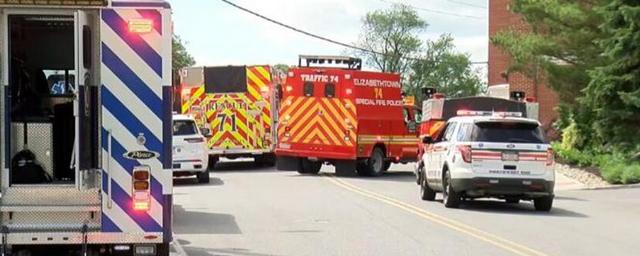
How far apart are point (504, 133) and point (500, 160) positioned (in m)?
0.52

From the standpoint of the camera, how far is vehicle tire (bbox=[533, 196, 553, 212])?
17719mm

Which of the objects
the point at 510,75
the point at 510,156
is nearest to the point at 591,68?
the point at 510,156

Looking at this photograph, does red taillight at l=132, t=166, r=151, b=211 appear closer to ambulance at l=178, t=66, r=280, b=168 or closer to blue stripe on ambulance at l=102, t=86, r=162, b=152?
blue stripe on ambulance at l=102, t=86, r=162, b=152

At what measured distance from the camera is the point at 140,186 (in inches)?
304

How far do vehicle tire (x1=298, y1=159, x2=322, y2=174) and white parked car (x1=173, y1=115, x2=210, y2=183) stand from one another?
5.08 meters

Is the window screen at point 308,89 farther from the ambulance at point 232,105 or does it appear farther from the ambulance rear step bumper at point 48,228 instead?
the ambulance rear step bumper at point 48,228

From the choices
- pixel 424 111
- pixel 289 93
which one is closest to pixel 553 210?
pixel 424 111

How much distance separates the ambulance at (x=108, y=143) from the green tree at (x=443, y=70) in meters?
107

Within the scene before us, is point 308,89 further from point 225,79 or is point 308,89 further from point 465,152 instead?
point 465,152

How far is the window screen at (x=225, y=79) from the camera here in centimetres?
2972

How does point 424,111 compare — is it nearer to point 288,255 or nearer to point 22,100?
point 288,255

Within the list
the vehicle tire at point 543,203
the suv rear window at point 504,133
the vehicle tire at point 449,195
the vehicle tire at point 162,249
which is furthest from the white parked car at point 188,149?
the vehicle tire at point 162,249

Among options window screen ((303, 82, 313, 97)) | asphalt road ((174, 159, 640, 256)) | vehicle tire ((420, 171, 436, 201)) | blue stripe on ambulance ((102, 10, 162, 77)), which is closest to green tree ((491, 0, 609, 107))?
asphalt road ((174, 159, 640, 256))

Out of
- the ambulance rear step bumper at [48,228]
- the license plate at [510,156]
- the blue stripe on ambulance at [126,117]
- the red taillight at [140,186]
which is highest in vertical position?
the blue stripe on ambulance at [126,117]
